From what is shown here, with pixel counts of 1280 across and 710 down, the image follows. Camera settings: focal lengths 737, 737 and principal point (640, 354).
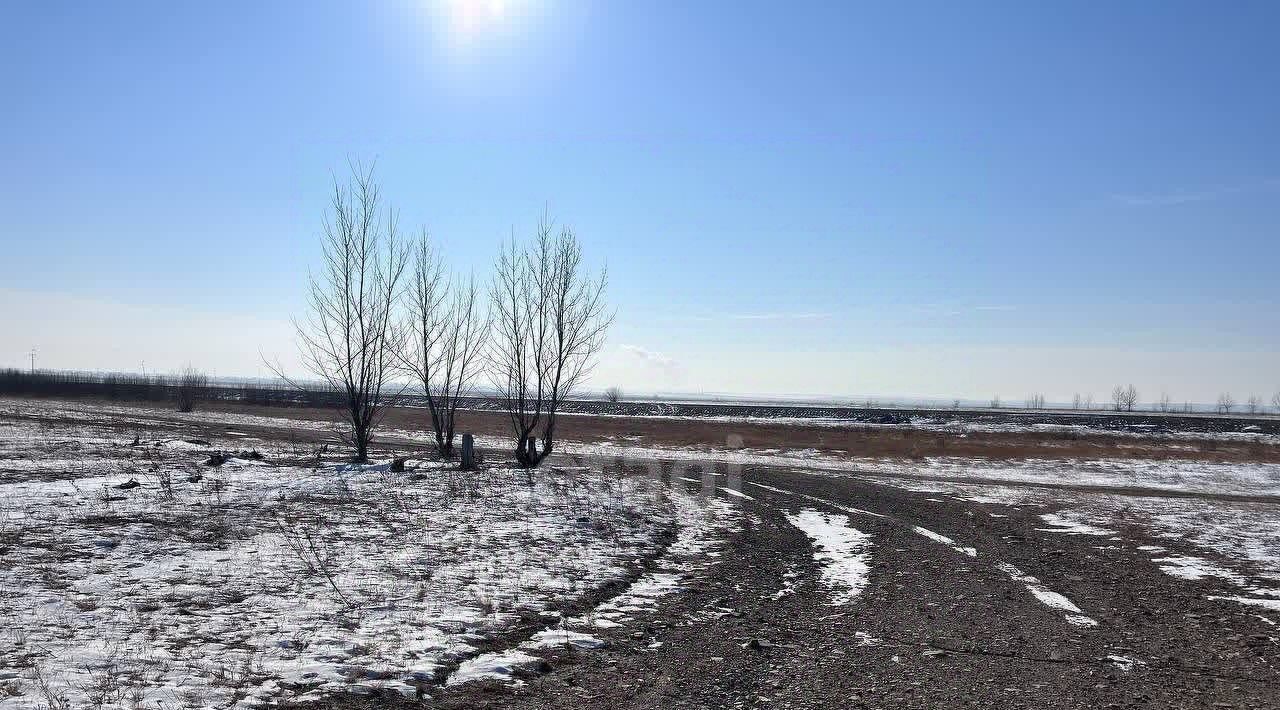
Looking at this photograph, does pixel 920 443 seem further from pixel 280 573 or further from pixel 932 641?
pixel 280 573

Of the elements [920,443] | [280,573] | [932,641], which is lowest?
[920,443]

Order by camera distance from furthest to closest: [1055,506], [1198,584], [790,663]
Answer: [1055,506]
[1198,584]
[790,663]

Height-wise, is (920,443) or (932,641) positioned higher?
(932,641)

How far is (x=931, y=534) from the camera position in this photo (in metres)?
14.6

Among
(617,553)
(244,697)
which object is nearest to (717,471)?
(617,553)

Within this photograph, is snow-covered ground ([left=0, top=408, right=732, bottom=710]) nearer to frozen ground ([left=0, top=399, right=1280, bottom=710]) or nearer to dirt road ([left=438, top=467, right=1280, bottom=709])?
frozen ground ([left=0, top=399, right=1280, bottom=710])

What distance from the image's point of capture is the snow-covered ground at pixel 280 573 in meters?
5.86

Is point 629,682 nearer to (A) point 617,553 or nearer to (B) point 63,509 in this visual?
(A) point 617,553

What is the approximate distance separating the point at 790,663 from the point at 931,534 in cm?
892

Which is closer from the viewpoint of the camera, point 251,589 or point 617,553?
point 251,589

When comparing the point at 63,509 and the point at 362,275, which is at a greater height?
the point at 362,275

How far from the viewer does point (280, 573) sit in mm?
8922

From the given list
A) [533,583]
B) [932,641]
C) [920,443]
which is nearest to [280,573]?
[533,583]

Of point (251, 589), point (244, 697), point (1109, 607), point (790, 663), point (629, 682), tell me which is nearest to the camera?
point (244, 697)
